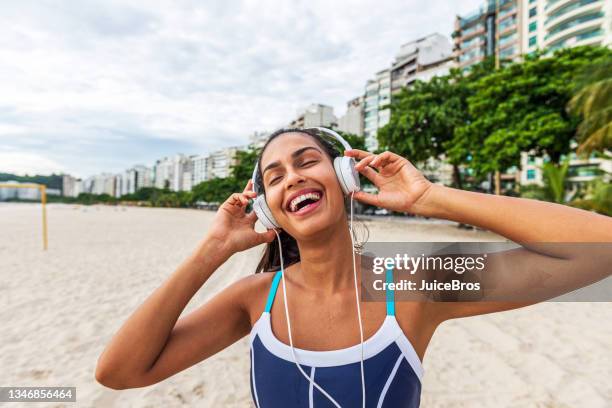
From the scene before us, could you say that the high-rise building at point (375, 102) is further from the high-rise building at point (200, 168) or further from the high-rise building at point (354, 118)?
the high-rise building at point (200, 168)

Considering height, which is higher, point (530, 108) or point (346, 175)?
point (530, 108)

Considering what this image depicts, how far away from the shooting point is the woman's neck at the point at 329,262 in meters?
1.44

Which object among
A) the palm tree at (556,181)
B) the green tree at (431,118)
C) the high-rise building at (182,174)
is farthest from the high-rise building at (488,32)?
the high-rise building at (182,174)

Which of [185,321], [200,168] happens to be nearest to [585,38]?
[185,321]

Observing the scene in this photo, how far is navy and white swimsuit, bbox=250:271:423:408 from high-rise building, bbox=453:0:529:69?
67.2 m

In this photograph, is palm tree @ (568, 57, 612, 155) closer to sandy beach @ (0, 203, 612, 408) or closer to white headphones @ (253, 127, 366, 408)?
sandy beach @ (0, 203, 612, 408)

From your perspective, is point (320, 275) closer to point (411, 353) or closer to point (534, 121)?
point (411, 353)

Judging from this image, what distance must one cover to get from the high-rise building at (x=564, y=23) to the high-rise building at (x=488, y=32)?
5.18 feet

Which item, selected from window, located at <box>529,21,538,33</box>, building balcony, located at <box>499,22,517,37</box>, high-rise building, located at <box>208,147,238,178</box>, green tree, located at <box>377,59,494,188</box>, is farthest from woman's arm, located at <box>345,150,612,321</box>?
high-rise building, located at <box>208,147,238,178</box>

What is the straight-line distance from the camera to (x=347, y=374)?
123cm

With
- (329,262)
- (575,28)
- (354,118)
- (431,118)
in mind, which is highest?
(575,28)

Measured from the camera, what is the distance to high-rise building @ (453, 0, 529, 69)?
56.4 meters

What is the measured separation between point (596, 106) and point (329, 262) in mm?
16201

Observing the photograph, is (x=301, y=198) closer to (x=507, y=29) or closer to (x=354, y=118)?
(x=507, y=29)
